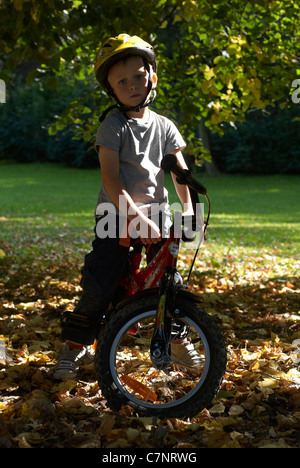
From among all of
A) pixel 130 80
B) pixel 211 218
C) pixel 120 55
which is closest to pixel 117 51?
pixel 120 55

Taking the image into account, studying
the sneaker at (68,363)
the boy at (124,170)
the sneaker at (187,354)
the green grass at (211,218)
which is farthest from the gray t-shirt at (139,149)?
the green grass at (211,218)

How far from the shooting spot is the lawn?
2.59 metres

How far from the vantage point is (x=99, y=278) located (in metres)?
3.05

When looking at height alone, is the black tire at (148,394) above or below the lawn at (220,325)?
above

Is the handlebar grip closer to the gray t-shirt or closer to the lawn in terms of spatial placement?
the gray t-shirt

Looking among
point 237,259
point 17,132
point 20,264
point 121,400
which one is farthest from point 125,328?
point 17,132

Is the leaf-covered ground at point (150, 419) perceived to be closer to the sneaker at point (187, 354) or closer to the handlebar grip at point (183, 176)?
the sneaker at point (187, 354)

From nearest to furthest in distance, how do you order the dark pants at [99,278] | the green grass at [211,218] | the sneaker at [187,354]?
the dark pants at [99,278] → the sneaker at [187,354] → the green grass at [211,218]

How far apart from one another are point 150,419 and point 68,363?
0.88 meters

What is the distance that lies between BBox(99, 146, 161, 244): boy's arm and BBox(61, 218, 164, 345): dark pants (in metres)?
0.25

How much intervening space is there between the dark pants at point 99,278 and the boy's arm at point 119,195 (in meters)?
0.25

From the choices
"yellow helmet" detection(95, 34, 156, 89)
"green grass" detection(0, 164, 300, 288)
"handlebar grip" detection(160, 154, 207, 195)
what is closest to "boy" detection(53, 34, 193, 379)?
"yellow helmet" detection(95, 34, 156, 89)

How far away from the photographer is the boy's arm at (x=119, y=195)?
2.83 m
